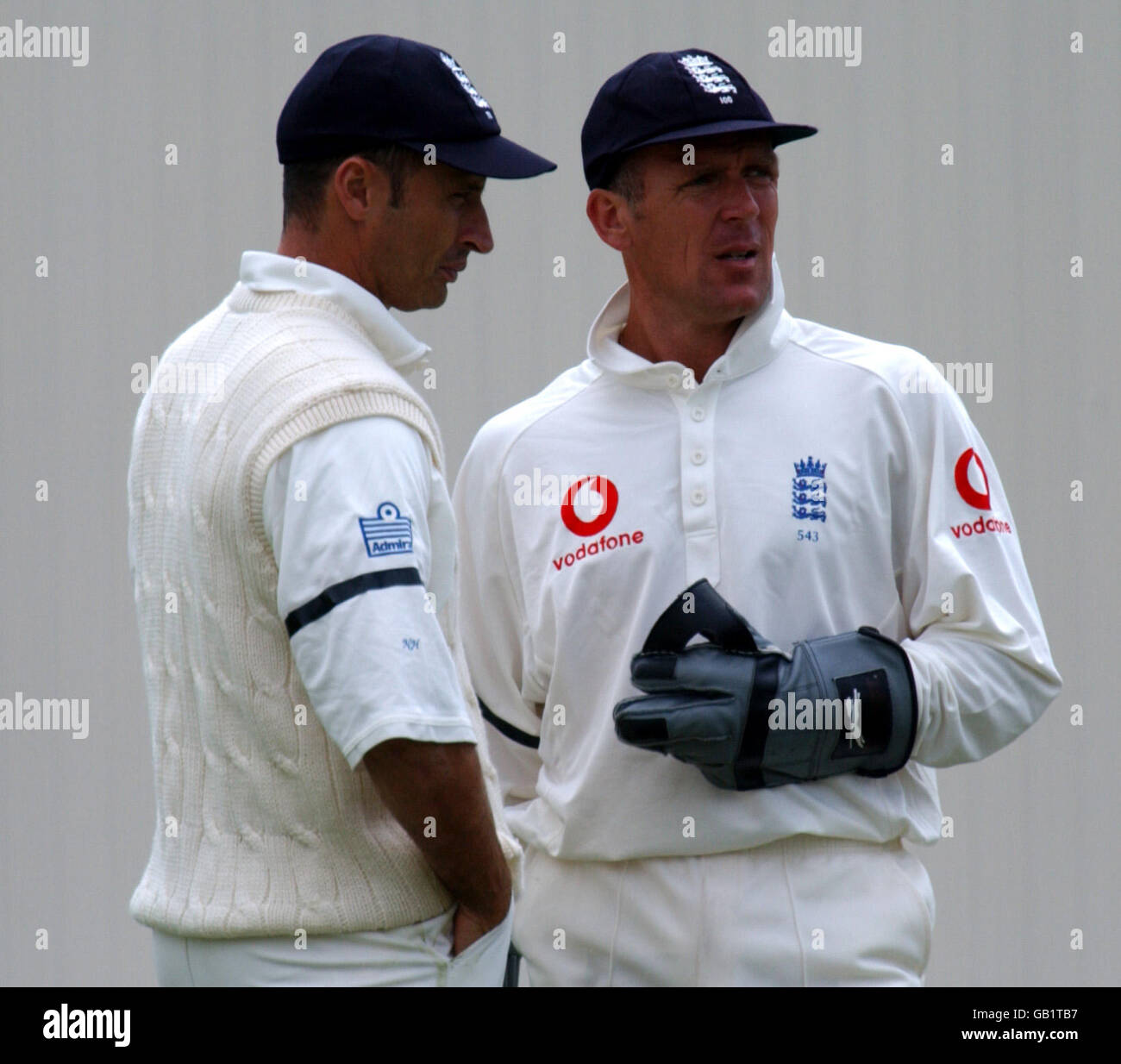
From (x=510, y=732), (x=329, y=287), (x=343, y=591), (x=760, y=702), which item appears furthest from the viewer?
(x=510, y=732)

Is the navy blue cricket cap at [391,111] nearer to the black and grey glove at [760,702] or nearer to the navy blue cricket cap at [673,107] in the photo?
the navy blue cricket cap at [673,107]

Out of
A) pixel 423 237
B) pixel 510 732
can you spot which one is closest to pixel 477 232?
pixel 423 237

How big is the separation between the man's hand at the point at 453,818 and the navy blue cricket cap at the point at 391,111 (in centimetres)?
65

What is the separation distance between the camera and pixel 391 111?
1.66m

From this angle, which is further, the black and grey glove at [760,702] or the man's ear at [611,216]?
the man's ear at [611,216]

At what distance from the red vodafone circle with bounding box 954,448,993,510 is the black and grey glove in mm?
222

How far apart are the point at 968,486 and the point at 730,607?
0.37 meters

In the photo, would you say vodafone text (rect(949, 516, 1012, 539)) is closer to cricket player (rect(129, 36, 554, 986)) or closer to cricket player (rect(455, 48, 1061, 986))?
cricket player (rect(455, 48, 1061, 986))

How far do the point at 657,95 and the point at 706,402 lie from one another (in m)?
0.42

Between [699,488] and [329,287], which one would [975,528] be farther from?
[329,287]

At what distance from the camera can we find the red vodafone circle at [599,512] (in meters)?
2.04

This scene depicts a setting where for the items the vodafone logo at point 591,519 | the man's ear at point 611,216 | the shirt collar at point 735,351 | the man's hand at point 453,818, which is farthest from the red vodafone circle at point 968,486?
the man's hand at point 453,818

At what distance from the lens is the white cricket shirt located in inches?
75.7

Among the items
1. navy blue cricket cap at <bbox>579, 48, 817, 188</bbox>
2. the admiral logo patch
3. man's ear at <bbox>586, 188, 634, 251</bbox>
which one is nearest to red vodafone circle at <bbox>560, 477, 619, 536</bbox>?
man's ear at <bbox>586, 188, 634, 251</bbox>
